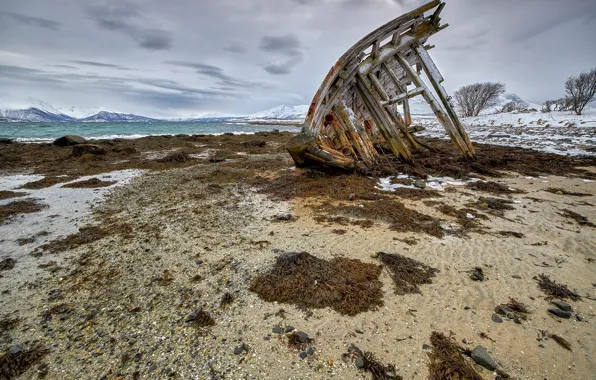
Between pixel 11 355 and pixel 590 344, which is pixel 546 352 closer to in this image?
pixel 590 344

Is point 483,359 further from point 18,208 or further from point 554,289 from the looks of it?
point 18,208

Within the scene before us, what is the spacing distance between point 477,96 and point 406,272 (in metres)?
59.3

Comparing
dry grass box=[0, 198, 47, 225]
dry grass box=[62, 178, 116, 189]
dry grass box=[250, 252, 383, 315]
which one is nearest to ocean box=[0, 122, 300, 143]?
dry grass box=[62, 178, 116, 189]

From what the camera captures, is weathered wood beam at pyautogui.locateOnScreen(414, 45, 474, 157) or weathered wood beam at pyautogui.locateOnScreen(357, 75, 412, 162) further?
weathered wood beam at pyautogui.locateOnScreen(357, 75, 412, 162)

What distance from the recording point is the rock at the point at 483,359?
209 cm

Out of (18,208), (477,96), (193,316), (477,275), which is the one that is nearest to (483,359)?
(477,275)

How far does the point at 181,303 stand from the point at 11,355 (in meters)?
1.35

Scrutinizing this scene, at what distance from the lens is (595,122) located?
22.8 meters

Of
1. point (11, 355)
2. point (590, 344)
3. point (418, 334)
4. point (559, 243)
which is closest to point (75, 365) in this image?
point (11, 355)

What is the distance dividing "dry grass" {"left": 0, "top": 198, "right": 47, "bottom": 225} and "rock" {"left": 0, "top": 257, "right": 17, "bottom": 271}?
2.06 m

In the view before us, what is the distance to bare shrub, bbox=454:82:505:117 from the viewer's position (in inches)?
1877

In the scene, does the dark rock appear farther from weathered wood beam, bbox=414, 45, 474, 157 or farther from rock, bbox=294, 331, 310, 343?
weathered wood beam, bbox=414, 45, 474, 157

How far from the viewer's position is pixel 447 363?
6.95 feet

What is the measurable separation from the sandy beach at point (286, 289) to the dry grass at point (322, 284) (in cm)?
3
